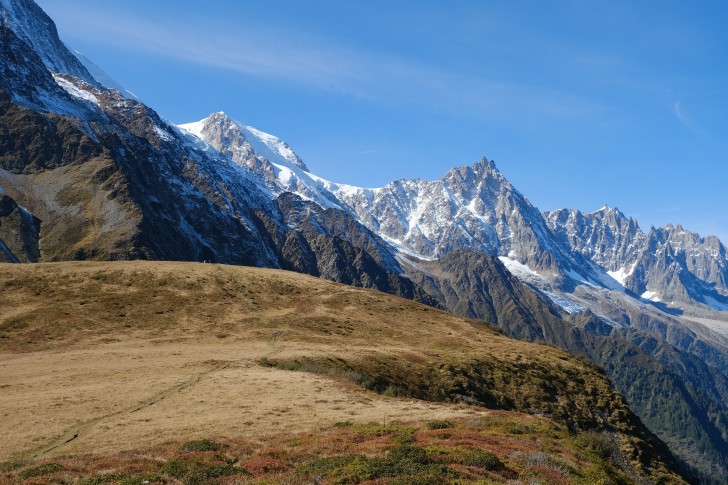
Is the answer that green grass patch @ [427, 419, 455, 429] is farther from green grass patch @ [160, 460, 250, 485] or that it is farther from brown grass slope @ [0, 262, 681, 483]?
green grass patch @ [160, 460, 250, 485]

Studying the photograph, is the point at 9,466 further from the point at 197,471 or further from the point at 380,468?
the point at 380,468

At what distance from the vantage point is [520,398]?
6819 centimetres

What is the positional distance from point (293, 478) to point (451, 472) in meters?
6.24

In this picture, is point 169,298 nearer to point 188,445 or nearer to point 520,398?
point 520,398

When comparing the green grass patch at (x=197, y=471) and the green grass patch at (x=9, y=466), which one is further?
the green grass patch at (x=9, y=466)

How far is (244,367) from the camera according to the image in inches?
2391

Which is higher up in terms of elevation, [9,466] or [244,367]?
[9,466]

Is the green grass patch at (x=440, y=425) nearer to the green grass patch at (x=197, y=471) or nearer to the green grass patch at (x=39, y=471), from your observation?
the green grass patch at (x=197, y=471)

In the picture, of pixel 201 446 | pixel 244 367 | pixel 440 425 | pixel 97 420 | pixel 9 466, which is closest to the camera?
pixel 9 466

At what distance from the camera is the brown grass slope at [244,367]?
129 feet

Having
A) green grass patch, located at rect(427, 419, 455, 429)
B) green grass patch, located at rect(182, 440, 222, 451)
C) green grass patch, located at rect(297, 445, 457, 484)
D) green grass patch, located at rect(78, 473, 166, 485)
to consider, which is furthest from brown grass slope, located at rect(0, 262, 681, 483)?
green grass patch, located at rect(182, 440, 222, 451)

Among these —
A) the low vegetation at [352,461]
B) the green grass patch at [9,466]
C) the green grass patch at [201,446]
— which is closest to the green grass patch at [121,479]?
the low vegetation at [352,461]

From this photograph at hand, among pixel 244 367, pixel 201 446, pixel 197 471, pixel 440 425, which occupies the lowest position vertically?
pixel 244 367

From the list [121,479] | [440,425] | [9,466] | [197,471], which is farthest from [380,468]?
[9,466]
